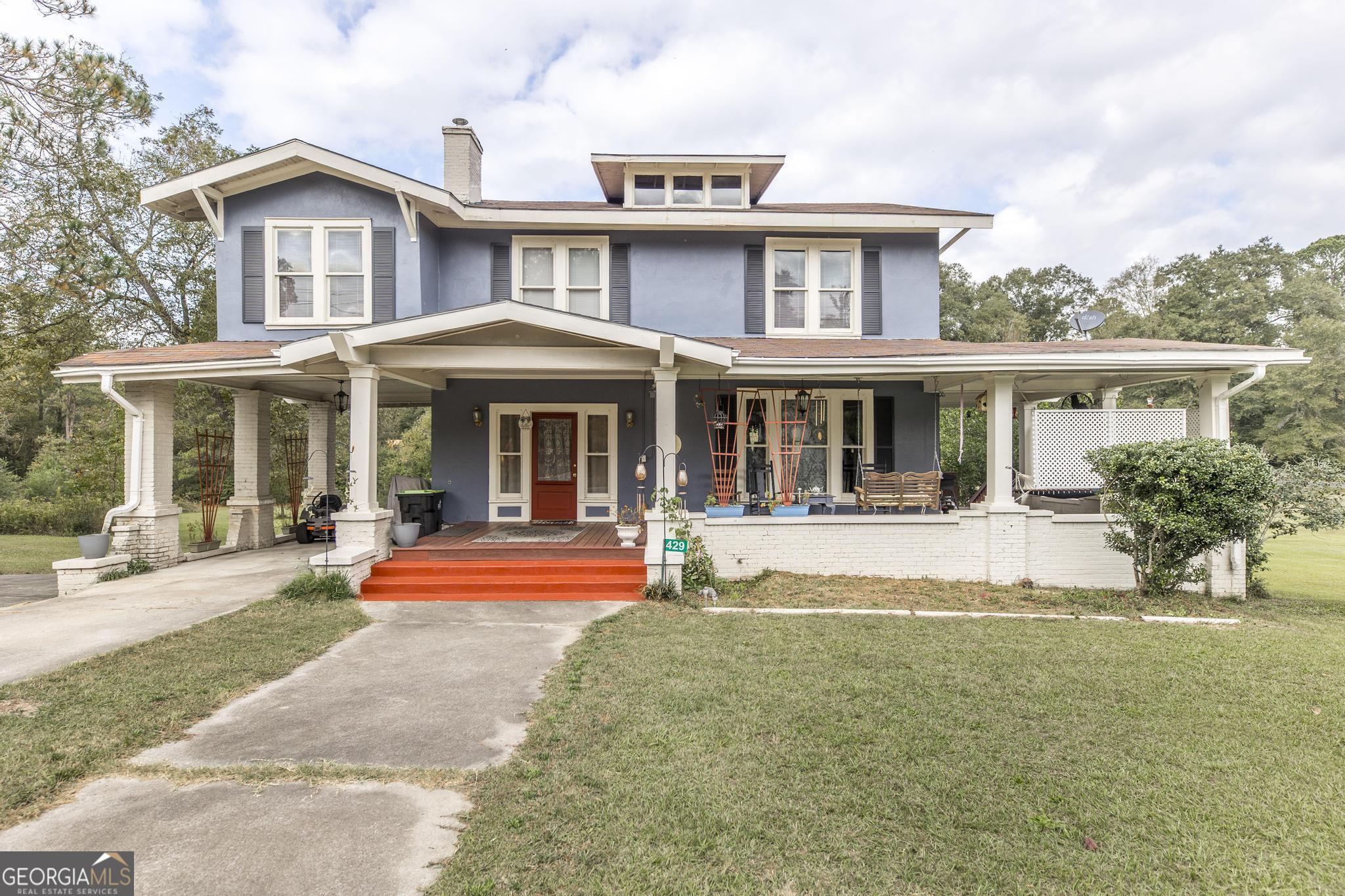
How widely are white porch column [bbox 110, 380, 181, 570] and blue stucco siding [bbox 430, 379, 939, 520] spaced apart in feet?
12.5

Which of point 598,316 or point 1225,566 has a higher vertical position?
point 598,316

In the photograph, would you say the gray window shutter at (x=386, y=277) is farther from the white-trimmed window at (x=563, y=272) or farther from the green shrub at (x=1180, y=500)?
the green shrub at (x=1180, y=500)

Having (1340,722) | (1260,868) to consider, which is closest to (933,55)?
(1340,722)

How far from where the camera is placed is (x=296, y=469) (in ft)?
52.2

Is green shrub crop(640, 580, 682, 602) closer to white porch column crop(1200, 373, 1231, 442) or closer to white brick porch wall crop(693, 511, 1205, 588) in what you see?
white brick porch wall crop(693, 511, 1205, 588)

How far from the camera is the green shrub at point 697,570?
308 inches

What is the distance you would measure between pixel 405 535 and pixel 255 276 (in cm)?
506

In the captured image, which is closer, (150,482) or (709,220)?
(150,482)

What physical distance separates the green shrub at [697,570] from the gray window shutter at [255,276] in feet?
25.3

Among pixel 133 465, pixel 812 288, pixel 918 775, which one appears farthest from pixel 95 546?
pixel 812 288

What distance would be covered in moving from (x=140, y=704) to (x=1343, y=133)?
1845 inches

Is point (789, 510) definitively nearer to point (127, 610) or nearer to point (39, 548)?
point (127, 610)

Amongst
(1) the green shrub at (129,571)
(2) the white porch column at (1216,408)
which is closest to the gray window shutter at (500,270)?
(1) the green shrub at (129,571)

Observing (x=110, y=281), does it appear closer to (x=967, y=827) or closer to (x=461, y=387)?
(x=461, y=387)
